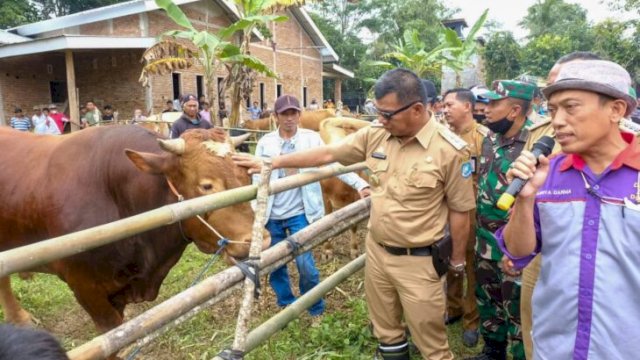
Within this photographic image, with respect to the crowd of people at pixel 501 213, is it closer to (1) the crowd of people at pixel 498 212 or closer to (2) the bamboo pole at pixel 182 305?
(1) the crowd of people at pixel 498 212

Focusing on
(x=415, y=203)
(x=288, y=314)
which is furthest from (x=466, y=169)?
(x=288, y=314)

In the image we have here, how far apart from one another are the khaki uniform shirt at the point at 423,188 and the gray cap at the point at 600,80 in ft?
3.47

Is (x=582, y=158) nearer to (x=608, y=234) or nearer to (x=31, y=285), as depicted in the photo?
(x=608, y=234)

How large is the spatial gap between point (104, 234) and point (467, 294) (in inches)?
120

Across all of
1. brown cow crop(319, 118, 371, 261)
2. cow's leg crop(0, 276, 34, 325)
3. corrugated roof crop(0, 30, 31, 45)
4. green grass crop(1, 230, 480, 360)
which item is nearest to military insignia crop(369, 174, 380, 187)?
green grass crop(1, 230, 480, 360)

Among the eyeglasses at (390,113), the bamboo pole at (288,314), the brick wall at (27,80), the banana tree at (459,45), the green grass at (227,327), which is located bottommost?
the green grass at (227,327)

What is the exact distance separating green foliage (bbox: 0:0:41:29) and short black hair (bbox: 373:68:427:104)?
30964 millimetres

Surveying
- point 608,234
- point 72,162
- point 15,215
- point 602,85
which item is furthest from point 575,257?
point 15,215

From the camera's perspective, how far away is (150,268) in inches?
129

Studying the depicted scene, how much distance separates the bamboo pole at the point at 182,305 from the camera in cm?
187

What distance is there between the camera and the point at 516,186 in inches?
63.8

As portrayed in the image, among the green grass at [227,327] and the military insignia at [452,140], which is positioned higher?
the military insignia at [452,140]

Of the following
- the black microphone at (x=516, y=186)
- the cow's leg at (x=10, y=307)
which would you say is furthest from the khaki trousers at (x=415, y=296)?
the cow's leg at (x=10, y=307)

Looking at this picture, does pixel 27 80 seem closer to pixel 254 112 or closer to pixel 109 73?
pixel 109 73
